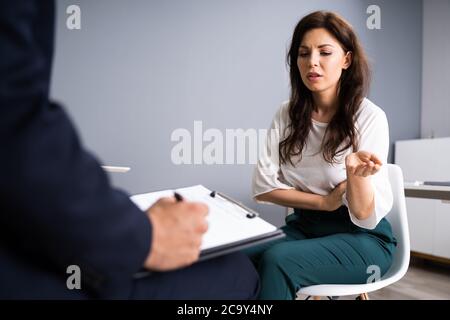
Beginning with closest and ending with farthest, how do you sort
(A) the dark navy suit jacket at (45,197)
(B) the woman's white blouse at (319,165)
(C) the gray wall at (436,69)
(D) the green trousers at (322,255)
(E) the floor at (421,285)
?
(A) the dark navy suit jacket at (45,197), (D) the green trousers at (322,255), (B) the woman's white blouse at (319,165), (E) the floor at (421,285), (C) the gray wall at (436,69)

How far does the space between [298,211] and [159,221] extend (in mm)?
802

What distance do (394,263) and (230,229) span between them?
34.2 inches

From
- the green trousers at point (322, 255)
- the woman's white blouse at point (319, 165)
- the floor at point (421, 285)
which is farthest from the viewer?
the floor at point (421, 285)

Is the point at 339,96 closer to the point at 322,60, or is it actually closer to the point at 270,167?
the point at 322,60

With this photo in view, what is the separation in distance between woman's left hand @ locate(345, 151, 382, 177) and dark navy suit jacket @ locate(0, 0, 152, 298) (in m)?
0.61

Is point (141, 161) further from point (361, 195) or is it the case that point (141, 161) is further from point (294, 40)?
point (361, 195)

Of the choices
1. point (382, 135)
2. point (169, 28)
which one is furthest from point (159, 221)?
point (169, 28)

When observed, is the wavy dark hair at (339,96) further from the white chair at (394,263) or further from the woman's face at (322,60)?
the white chair at (394,263)

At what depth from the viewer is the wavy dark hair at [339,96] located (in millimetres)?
1171

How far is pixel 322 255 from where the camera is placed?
2.94 ft

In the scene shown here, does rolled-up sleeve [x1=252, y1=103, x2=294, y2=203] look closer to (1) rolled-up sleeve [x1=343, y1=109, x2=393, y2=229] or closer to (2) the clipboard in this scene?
(1) rolled-up sleeve [x1=343, y1=109, x2=393, y2=229]

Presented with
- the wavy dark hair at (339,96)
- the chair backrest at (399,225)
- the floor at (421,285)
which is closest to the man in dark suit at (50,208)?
the wavy dark hair at (339,96)

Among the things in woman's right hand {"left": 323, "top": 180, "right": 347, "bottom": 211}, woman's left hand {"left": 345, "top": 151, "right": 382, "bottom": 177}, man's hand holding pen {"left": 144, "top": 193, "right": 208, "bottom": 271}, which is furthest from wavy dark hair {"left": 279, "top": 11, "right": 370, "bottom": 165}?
man's hand holding pen {"left": 144, "top": 193, "right": 208, "bottom": 271}

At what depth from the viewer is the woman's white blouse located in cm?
112
